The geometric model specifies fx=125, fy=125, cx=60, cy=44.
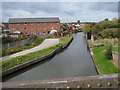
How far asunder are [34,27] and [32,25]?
73cm

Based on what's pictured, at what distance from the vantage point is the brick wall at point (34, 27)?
33.4m

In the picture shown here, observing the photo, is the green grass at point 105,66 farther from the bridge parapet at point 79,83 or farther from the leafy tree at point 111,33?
the leafy tree at point 111,33

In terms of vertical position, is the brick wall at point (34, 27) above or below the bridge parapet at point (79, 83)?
above

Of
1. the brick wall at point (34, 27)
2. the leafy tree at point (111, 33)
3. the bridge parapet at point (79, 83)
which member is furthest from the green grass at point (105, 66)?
the brick wall at point (34, 27)

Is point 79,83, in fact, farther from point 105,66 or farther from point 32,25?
point 32,25

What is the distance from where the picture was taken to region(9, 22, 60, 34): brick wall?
110ft

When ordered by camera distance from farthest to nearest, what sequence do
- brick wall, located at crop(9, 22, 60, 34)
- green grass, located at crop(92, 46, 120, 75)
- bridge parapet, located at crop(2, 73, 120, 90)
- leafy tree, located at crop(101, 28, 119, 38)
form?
brick wall, located at crop(9, 22, 60, 34) < leafy tree, located at crop(101, 28, 119, 38) < green grass, located at crop(92, 46, 120, 75) < bridge parapet, located at crop(2, 73, 120, 90)

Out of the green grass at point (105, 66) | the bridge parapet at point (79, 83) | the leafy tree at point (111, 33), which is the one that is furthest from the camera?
the leafy tree at point (111, 33)

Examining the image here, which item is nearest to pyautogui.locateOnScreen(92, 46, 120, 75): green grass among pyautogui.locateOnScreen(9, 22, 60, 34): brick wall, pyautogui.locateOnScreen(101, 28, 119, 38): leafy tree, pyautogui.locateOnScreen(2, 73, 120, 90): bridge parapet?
pyautogui.locateOnScreen(2, 73, 120, 90): bridge parapet

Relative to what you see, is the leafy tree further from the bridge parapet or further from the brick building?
the brick building

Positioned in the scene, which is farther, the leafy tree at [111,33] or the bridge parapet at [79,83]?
the leafy tree at [111,33]

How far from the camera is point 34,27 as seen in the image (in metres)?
33.5

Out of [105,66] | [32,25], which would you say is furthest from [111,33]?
[32,25]

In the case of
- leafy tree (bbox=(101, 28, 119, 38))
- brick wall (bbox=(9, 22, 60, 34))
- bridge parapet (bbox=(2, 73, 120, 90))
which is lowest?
bridge parapet (bbox=(2, 73, 120, 90))
